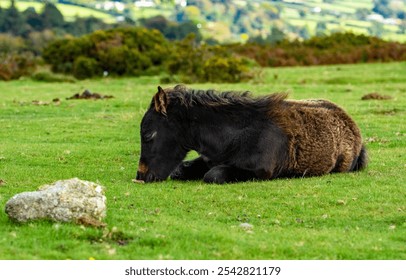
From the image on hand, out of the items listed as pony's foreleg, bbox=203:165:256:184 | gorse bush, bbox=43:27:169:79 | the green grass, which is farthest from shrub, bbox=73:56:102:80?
the green grass

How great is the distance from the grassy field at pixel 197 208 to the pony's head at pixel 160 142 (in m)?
0.36

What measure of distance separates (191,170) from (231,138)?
3.67ft

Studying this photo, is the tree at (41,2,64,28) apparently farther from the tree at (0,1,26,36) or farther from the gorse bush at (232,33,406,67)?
the gorse bush at (232,33,406,67)

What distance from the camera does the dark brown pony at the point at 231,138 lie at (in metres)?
14.4

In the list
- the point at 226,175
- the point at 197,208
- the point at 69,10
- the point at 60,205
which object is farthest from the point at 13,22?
the point at 60,205

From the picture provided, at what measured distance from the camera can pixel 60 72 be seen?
5050 centimetres

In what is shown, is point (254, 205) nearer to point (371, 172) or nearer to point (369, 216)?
point (369, 216)

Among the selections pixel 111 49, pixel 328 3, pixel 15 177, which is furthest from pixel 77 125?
pixel 328 3

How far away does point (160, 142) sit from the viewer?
14.5m

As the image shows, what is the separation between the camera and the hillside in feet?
343

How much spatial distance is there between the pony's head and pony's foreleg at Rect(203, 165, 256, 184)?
77 centimetres

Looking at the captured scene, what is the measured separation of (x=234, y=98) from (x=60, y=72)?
37.1 metres

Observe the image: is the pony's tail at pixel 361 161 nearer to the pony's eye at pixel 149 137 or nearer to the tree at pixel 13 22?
the pony's eye at pixel 149 137
